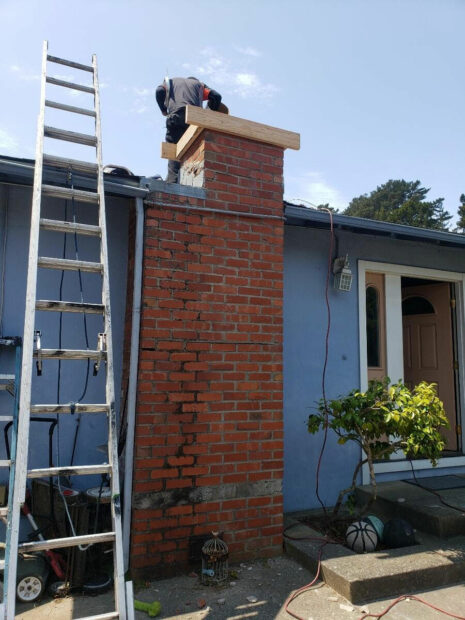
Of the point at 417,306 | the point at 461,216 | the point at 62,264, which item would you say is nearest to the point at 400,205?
the point at 461,216

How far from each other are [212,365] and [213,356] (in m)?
0.07

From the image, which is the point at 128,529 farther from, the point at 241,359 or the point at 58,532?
the point at 241,359

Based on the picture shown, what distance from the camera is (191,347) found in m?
3.76

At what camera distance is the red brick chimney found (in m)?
3.56

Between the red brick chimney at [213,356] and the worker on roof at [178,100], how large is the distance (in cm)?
84

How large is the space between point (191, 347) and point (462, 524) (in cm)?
284

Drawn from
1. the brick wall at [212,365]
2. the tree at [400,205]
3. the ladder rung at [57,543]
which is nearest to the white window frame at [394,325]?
the brick wall at [212,365]

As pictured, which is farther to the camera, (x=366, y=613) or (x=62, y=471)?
(x=366, y=613)

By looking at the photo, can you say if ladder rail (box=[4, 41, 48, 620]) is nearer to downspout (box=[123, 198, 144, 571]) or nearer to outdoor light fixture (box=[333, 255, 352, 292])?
downspout (box=[123, 198, 144, 571])

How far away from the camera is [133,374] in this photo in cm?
362

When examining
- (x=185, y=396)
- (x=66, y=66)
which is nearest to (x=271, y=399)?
(x=185, y=396)

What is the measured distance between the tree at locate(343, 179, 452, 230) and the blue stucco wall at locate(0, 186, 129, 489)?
3415cm

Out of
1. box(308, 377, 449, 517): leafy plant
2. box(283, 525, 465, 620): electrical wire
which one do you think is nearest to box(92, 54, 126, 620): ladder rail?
box(283, 525, 465, 620): electrical wire

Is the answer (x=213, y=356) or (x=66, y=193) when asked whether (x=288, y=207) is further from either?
(x=66, y=193)
